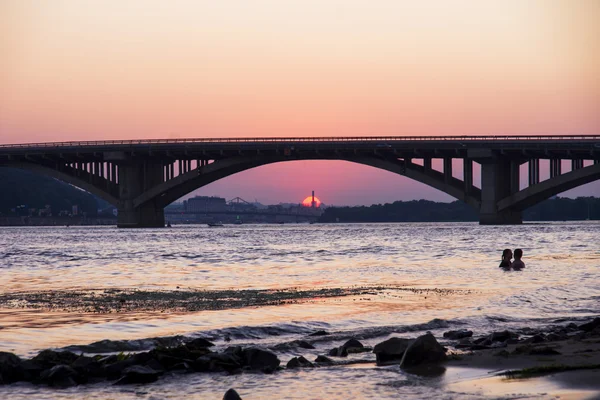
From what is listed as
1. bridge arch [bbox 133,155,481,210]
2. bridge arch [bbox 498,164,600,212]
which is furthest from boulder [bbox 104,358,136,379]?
bridge arch [bbox 133,155,481,210]

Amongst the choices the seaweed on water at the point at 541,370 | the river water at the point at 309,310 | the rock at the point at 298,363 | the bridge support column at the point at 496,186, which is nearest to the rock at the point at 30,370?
the river water at the point at 309,310

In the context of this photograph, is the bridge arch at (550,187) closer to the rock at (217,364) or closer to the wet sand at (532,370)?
the wet sand at (532,370)

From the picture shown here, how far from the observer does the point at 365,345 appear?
57.7 feet

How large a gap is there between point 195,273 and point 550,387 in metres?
28.2

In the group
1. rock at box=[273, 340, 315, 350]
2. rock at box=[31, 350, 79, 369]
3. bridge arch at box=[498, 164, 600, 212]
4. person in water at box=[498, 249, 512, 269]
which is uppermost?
bridge arch at box=[498, 164, 600, 212]

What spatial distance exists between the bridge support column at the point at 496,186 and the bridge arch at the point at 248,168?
1.48m

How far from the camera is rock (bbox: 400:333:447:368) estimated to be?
48.0ft

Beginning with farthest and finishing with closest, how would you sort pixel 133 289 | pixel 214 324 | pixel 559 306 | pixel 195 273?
pixel 195 273 → pixel 133 289 → pixel 559 306 → pixel 214 324

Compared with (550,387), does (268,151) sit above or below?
above

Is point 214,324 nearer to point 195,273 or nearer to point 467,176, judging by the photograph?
point 195,273

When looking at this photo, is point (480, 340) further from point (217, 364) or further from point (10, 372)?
point (10, 372)

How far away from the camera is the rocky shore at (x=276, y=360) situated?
13.6m

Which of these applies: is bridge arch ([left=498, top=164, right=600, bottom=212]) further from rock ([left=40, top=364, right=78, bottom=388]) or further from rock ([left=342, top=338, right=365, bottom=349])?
rock ([left=40, top=364, right=78, bottom=388])

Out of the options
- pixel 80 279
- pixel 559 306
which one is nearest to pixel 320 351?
pixel 559 306
